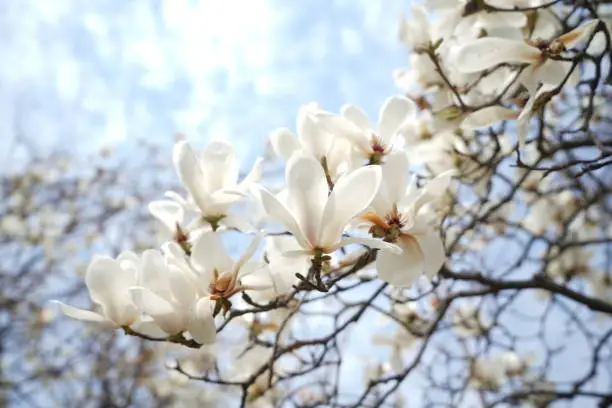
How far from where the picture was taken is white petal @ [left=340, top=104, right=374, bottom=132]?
0.89 meters

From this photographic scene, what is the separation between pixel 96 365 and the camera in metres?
4.48

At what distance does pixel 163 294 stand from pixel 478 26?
820 mm

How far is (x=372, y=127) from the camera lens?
0.90 meters

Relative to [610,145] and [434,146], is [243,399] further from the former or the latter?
[610,145]

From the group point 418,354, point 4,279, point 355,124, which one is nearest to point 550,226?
point 418,354

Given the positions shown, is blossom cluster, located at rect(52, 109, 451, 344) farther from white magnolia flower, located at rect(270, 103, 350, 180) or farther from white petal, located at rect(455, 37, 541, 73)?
white petal, located at rect(455, 37, 541, 73)

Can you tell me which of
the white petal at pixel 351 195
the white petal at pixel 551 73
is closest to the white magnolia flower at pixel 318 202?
the white petal at pixel 351 195

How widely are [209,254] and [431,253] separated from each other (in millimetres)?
326

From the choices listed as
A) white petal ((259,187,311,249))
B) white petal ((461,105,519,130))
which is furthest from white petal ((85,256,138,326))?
white petal ((461,105,519,130))

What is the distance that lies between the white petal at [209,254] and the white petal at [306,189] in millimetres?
139

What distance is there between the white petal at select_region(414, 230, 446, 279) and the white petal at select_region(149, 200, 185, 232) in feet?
1.47

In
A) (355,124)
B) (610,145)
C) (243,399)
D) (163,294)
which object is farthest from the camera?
(610,145)

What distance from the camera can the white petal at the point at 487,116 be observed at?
0.84 metres

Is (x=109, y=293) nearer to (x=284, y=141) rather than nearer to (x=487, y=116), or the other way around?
(x=284, y=141)
